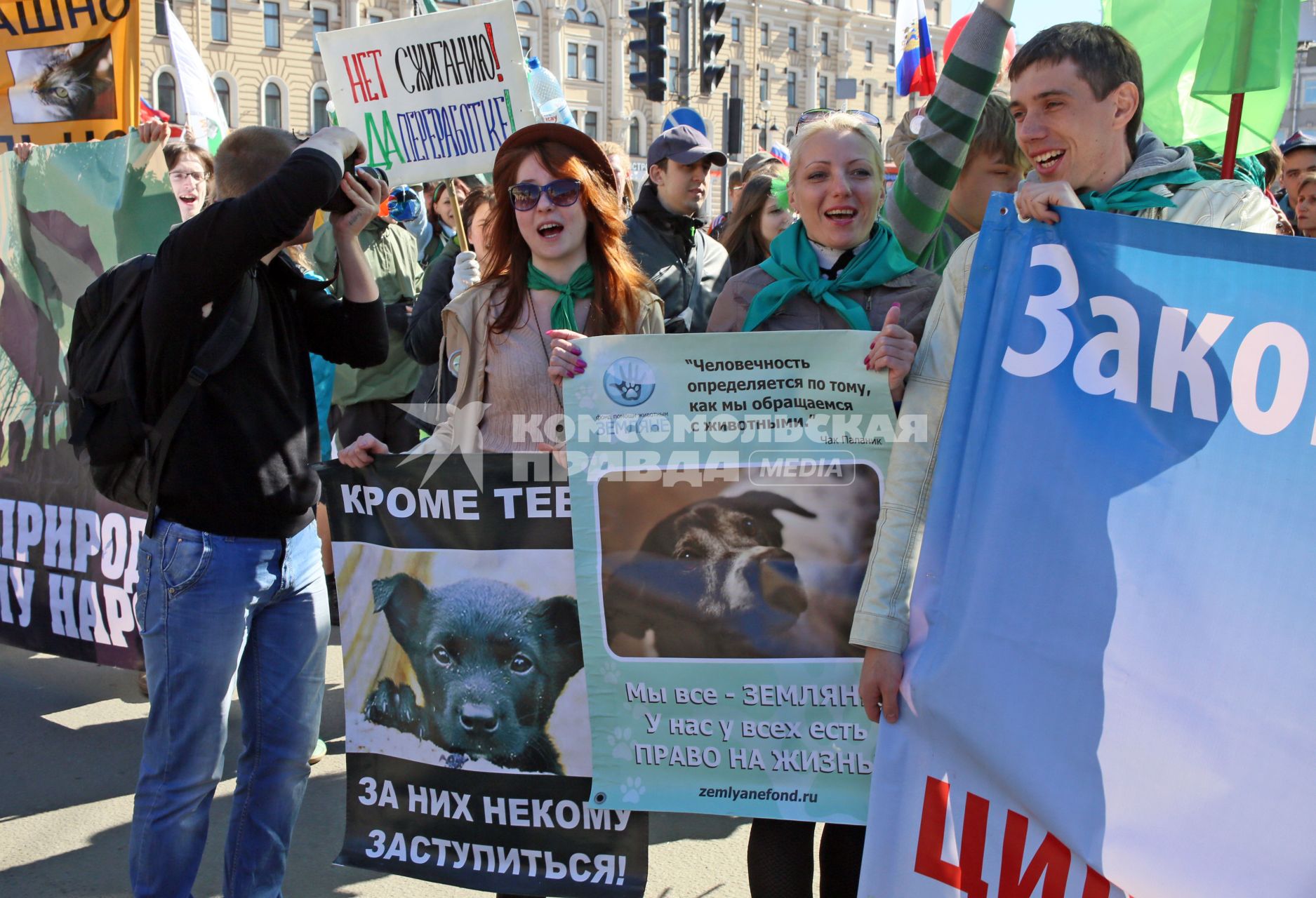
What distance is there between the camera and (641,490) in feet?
8.51

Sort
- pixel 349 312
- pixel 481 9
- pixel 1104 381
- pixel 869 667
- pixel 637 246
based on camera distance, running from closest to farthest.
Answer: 1. pixel 1104 381
2. pixel 869 667
3. pixel 349 312
4. pixel 481 9
5. pixel 637 246

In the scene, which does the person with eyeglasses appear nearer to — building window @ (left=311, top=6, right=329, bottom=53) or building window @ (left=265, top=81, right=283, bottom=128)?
building window @ (left=265, top=81, right=283, bottom=128)

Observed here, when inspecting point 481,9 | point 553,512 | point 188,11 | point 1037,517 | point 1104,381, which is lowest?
point 553,512

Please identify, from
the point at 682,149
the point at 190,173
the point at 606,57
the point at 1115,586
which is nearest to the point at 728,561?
the point at 1115,586

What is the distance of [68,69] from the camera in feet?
15.7

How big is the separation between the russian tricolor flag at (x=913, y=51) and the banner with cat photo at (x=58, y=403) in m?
9.23

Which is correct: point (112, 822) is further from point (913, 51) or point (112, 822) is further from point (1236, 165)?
point (913, 51)

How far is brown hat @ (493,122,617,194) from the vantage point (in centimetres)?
299

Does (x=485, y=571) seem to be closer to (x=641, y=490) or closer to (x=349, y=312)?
(x=641, y=490)

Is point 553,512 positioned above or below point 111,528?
above

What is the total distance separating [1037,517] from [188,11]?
5283 cm

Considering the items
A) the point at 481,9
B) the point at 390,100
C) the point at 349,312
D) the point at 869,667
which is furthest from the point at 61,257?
the point at 869,667

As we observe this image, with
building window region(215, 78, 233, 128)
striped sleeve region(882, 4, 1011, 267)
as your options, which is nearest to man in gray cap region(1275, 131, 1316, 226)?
→ striped sleeve region(882, 4, 1011, 267)

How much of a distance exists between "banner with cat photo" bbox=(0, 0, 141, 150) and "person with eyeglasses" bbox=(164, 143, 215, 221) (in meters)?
0.26
